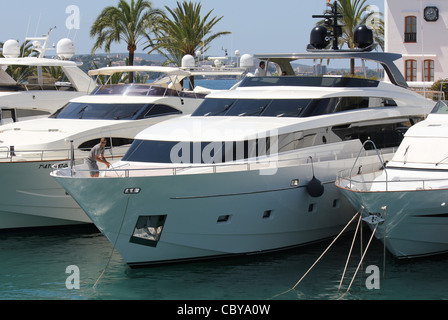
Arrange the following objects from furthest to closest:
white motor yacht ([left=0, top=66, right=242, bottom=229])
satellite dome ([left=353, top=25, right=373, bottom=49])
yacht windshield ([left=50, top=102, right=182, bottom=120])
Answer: yacht windshield ([left=50, top=102, right=182, bottom=120]) → satellite dome ([left=353, top=25, right=373, bottom=49]) → white motor yacht ([left=0, top=66, right=242, bottom=229])

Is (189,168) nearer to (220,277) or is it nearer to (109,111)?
(220,277)

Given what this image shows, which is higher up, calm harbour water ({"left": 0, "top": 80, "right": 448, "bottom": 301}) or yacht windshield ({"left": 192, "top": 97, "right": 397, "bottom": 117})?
yacht windshield ({"left": 192, "top": 97, "right": 397, "bottom": 117})

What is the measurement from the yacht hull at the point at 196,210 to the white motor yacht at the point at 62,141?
2.32m

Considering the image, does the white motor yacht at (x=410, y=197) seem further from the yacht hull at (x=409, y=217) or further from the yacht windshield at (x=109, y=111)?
the yacht windshield at (x=109, y=111)

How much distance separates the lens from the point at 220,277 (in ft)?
49.1

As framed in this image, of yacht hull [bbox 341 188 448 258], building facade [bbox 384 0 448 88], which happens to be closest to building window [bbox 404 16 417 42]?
building facade [bbox 384 0 448 88]

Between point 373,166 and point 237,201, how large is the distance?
400 centimetres

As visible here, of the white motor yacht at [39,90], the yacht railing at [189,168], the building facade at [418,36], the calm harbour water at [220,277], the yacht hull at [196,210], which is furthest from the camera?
the building facade at [418,36]

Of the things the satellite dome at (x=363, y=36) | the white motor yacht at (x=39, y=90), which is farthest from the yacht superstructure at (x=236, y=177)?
the white motor yacht at (x=39, y=90)

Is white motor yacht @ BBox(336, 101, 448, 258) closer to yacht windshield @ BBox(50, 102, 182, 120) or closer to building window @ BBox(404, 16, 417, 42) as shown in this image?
yacht windshield @ BBox(50, 102, 182, 120)

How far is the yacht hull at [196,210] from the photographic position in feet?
48.5

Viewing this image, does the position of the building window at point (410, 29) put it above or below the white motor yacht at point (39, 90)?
above

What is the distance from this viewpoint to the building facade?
34875mm
